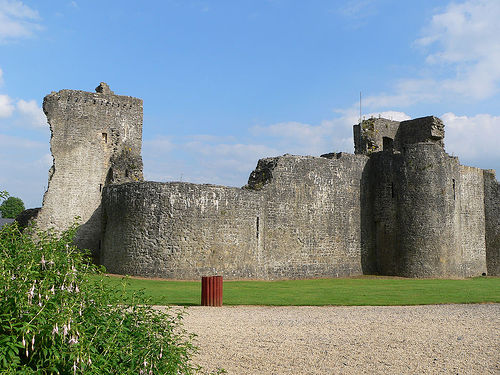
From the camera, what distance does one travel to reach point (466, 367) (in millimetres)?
7285

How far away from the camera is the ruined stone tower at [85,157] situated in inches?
1016

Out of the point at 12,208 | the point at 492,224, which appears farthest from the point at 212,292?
the point at 12,208

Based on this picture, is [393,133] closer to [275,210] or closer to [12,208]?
[275,210]

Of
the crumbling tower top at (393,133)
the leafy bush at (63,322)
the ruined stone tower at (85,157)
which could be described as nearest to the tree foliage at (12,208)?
the ruined stone tower at (85,157)

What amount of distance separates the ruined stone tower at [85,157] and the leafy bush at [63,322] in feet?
68.6

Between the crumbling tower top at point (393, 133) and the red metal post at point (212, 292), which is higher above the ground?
the crumbling tower top at point (393, 133)

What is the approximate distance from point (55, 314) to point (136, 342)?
1.11 meters

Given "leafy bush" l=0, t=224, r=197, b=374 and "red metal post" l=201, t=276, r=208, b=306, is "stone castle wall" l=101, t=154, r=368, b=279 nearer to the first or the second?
"red metal post" l=201, t=276, r=208, b=306

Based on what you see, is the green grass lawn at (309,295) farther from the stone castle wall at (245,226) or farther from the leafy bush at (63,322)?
the leafy bush at (63,322)

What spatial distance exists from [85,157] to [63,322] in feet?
76.9

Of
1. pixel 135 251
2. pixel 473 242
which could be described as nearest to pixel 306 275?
pixel 135 251

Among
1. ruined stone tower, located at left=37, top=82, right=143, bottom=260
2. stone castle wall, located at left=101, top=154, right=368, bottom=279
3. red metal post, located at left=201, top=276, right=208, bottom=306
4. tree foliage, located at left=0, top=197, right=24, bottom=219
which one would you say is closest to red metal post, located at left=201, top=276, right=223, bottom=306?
red metal post, located at left=201, top=276, right=208, bottom=306

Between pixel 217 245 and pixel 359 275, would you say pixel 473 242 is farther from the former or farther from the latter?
pixel 217 245

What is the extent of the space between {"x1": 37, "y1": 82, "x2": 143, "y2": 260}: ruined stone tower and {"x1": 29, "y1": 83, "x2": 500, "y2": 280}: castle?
53mm
